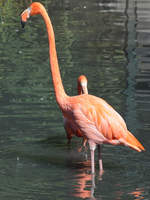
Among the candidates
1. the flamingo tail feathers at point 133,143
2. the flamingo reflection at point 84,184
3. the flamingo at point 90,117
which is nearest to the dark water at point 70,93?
the flamingo reflection at point 84,184

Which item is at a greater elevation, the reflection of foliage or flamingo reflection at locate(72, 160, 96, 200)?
the reflection of foliage

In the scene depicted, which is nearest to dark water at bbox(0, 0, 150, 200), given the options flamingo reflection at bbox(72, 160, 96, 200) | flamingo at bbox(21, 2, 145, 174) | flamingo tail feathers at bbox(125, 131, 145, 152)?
flamingo reflection at bbox(72, 160, 96, 200)

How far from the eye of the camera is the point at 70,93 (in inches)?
397

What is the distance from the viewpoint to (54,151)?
793 centimetres

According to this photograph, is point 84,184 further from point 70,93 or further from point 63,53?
point 63,53

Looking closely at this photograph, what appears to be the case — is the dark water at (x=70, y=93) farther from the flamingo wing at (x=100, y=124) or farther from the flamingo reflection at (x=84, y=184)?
the flamingo wing at (x=100, y=124)

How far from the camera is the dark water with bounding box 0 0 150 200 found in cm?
668

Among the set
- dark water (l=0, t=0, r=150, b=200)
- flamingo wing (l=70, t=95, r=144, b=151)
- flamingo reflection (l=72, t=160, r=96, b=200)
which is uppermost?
flamingo wing (l=70, t=95, r=144, b=151)

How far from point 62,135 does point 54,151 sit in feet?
1.95

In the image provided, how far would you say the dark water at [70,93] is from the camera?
668 cm

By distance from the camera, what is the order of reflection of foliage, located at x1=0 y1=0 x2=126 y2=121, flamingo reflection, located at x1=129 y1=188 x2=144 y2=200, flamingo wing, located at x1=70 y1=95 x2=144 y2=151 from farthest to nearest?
reflection of foliage, located at x1=0 y1=0 x2=126 y2=121, flamingo wing, located at x1=70 y1=95 x2=144 y2=151, flamingo reflection, located at x1=129 y1=188 x2=144 y2=200

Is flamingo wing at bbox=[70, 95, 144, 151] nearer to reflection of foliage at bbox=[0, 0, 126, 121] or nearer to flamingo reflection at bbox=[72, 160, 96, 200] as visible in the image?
flamingo reflection at bbox=[72, 160, 96, 200]

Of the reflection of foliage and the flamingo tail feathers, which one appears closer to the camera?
the flamingo tail feathers

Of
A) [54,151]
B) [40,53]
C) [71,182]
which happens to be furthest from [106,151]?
[40,53]
